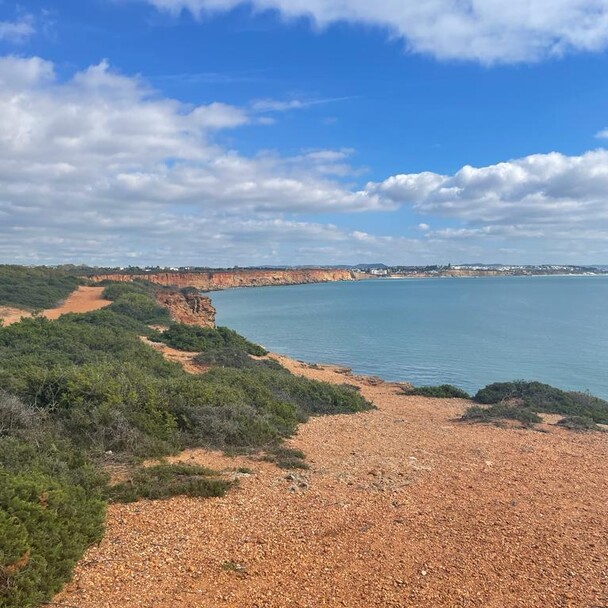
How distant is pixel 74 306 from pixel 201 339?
16.6 metres

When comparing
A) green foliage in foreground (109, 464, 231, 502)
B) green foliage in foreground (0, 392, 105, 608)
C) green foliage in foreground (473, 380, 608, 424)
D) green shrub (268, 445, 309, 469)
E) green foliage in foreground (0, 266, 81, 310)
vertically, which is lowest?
green foliage in foreground (473, 380, 608, 424)

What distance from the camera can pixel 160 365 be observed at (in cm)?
1548

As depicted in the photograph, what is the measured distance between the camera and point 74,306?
3669 centimetres

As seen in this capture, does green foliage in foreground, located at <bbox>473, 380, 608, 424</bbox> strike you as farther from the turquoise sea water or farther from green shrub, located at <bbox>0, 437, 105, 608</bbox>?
green shrub, located at <bbox>0, 437, 105, 608</bbox>

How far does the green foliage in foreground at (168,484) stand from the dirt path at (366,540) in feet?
0.55

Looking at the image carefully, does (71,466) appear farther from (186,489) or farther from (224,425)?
(224,425)

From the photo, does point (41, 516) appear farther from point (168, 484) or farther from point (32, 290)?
point (32, 290)

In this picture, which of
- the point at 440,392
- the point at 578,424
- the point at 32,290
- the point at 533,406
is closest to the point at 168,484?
the point at 578,424

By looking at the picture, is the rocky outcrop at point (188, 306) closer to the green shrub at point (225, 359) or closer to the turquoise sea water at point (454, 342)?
the turquoise sea water at point (454, 342)

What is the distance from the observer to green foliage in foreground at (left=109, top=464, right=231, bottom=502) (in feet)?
22.0

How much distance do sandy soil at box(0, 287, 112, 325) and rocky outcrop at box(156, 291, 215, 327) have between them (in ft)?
18.5

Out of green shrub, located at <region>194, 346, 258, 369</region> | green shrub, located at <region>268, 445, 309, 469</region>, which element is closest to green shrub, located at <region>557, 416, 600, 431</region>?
green shrub, located at <region>268, 445, 309, 469</region>

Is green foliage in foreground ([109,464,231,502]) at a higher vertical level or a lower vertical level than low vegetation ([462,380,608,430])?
higher

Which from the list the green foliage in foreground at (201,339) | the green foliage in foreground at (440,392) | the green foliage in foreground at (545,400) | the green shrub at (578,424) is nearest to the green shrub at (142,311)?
the green foliage in foreground at (201,339)
